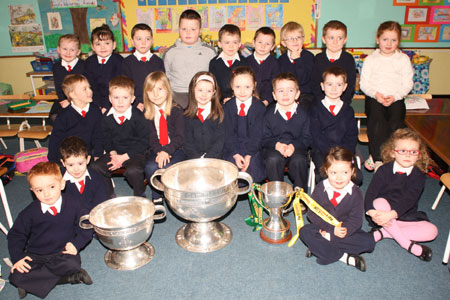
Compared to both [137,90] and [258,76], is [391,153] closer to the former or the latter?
[258,76]

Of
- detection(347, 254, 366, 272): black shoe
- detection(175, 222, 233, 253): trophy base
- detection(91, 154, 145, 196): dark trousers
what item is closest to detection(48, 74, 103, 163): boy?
detection(91, 154, 145, 196): dark trousers

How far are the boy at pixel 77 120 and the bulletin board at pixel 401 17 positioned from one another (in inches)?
164

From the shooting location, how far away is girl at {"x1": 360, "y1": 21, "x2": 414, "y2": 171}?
343cm

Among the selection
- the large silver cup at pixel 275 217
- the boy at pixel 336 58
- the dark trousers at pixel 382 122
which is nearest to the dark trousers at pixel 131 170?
the large silver cup at pixel 275 217

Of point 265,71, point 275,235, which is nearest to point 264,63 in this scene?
point 265,71

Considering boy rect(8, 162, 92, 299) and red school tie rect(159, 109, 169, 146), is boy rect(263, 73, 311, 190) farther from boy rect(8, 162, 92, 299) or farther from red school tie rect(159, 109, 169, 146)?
boy rect(8, 162, 92, 299)

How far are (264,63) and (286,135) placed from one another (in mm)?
946

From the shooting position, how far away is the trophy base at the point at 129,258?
98.3 inches

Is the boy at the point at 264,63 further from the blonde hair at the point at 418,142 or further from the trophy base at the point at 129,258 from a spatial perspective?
the trophy base at the point at 129,258

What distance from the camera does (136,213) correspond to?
2.62m

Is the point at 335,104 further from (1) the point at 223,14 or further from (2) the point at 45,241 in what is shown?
(1) the point at 223,14

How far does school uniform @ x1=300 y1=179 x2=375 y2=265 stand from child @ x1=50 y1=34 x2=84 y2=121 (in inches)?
116

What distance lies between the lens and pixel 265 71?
3660 millimetres

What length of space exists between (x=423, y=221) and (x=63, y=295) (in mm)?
2670
